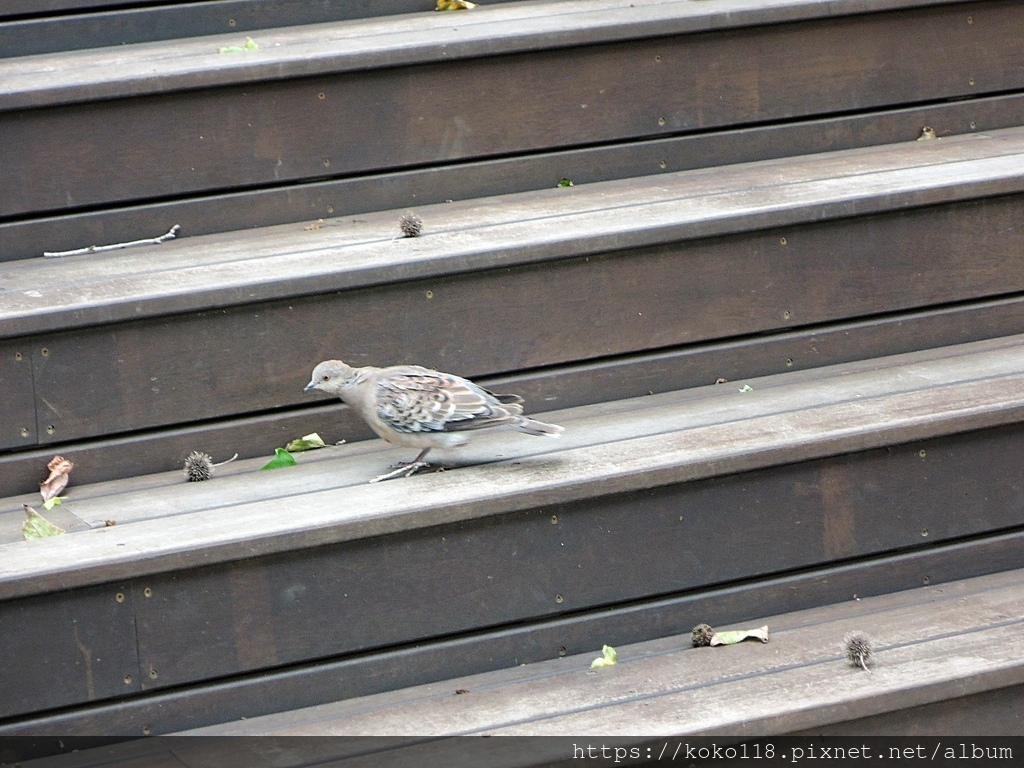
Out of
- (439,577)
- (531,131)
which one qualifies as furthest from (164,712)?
(531,131)

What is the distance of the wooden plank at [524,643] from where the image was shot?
2801mm

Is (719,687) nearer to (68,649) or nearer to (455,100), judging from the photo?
(68,649)

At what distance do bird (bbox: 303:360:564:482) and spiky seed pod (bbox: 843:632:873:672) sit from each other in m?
0.79

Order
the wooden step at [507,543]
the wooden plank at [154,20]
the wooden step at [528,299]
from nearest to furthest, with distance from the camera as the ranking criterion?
1. the wooden step at [507,543]
2. the wooden step at [528,299]
3. the wooden plank at [154,20]

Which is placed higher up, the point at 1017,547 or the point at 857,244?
the point at 857,244

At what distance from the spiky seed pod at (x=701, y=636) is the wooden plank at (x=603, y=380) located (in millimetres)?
601

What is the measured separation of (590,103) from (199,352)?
1.42m

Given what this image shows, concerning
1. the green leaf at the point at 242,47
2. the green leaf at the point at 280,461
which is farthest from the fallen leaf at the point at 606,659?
the green leaf at the point at 242,47

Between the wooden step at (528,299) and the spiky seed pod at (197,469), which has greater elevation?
the wooden step at (528,299)

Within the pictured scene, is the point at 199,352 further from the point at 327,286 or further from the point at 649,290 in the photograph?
the point at 649,290

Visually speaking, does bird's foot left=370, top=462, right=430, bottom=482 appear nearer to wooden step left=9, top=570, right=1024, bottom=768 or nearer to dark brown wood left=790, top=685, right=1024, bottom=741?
wooden step left=9, top=570, right=1024, bottom=768

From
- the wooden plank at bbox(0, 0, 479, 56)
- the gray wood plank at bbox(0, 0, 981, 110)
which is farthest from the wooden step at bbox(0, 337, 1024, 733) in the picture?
the wooden plank at bbox(0, 0, 479, 56)

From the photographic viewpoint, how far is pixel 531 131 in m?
3.98

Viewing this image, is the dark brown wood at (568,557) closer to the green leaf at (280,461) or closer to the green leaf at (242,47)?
the green leaf at (280,461)
